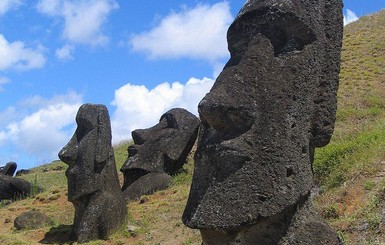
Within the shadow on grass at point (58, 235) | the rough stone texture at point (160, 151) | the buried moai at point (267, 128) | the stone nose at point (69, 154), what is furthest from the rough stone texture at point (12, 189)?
the buried moai at point (267, 128)

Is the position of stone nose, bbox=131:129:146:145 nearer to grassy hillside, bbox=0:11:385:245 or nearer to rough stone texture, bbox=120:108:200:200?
rough stone texture, bbox=120:108:200:200

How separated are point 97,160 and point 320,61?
745 cm

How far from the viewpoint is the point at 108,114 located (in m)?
12.1

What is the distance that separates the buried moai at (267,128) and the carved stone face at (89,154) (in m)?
7.06

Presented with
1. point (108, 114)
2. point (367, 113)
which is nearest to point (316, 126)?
point (108, 114)

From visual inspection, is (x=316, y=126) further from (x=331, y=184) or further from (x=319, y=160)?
(x=319, y=160)

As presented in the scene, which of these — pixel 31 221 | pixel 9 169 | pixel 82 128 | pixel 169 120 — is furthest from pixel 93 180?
pixel 9 169

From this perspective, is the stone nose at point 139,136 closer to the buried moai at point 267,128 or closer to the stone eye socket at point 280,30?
the buried moai at point 267,128

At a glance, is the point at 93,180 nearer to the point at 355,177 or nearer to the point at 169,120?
the point at 355,177

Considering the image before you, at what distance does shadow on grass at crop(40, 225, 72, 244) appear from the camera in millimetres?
11459

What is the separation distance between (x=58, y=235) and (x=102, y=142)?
7.13 ft

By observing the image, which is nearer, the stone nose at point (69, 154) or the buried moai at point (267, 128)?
the buried moai at point (267, 128)

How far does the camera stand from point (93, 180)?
11500 millimetres

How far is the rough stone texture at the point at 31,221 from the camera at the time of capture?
42.5ft
